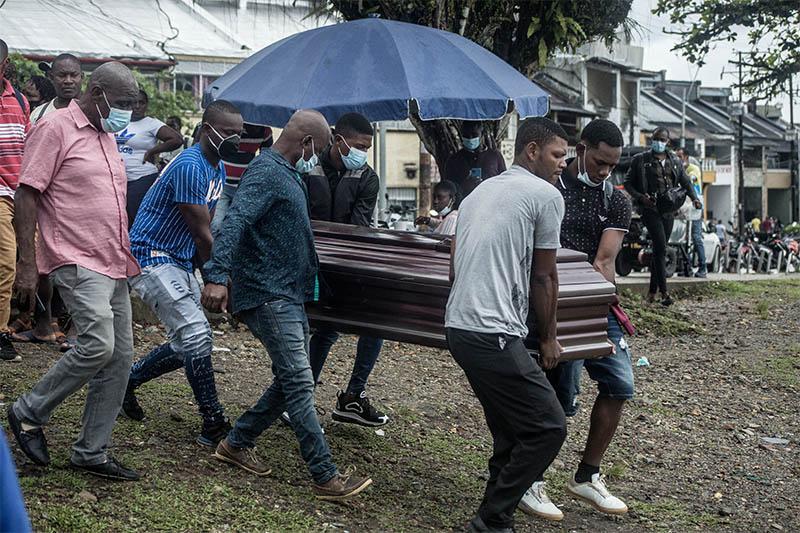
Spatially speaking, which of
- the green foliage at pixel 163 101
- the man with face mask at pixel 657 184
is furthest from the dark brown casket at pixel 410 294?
the green foliage at pixel 163 101

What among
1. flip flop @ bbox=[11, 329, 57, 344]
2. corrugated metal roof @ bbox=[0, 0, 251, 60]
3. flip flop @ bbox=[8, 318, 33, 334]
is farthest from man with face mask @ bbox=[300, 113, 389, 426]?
corrugated metal roof @ bbox=[0, 0, 251, 60]

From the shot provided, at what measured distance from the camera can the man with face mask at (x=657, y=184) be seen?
1203 centimetres

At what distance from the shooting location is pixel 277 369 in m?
5.17

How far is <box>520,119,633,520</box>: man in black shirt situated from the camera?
5660 mm

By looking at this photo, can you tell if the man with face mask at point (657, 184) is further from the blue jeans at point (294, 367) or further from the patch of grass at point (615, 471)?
the blue jeans at point (294, 367)

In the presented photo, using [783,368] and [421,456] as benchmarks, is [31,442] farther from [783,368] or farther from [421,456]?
[783,368]

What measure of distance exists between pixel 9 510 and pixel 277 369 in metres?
3.36

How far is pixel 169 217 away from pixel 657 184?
24.9 ft

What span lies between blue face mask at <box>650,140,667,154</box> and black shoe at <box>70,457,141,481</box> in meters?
8.36

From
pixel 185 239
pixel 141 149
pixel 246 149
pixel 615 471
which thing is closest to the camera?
pixel 185 239

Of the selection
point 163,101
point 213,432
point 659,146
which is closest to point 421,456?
point 213,432

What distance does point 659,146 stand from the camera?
12164 mm

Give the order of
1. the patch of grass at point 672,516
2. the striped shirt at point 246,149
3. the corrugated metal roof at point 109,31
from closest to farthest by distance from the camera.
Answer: the patch of grass at point 672,516 < the striped shirt at point 246,149 < the corrugated metal roof at point 109,31

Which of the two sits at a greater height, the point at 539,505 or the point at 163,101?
the point at 163,101
